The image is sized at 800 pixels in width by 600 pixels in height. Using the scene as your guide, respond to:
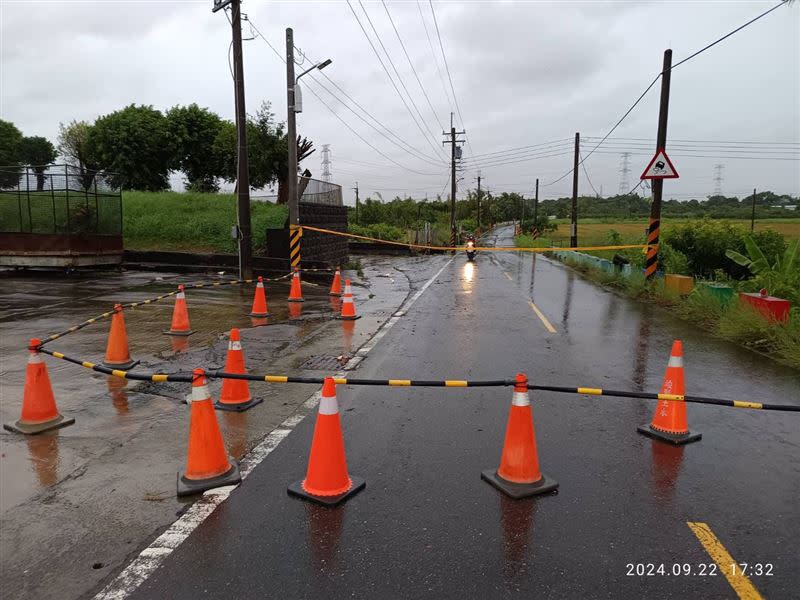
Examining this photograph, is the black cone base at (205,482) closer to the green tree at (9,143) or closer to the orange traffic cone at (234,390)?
the orange traffic cone at (234,390)

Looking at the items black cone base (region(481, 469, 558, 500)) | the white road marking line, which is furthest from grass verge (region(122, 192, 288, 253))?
black cone base (region(481, 469, 558, 500))

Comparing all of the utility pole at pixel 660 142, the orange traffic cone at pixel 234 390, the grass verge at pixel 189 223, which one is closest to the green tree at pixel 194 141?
the grass verge at pixel 189 223

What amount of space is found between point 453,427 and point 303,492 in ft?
5.82

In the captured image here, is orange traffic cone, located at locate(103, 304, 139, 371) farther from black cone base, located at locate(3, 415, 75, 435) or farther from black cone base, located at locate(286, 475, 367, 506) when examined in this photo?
black cone base, located at locate(286, 475, 367, 506)

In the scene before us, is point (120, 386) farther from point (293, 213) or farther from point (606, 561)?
point (293, 213)

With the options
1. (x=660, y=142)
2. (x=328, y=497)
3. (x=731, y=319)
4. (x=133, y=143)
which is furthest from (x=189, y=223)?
(x=133, y=143)

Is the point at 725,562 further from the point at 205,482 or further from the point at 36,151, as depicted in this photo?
the point at 36,151

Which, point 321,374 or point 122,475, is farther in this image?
point 321,374

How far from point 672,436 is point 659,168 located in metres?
11.8

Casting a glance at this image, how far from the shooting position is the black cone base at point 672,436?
4.96 m

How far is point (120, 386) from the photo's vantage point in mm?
6520

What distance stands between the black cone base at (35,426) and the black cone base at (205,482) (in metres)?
1.81

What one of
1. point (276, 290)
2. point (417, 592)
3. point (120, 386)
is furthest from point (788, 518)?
point (276, 290)

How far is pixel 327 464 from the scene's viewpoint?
395 cm
